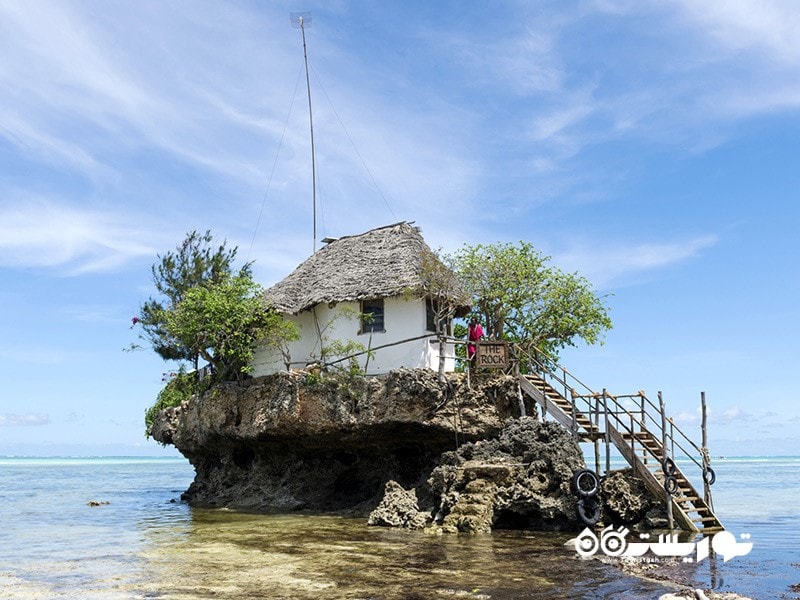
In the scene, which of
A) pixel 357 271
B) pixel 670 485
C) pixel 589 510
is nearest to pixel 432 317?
pixel 357 271

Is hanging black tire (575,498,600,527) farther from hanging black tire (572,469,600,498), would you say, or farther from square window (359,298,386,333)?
square window (359,298,386,333)

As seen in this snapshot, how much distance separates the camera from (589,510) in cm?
1789

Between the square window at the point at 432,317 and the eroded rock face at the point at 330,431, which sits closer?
the eroded rock face at the point at 330,431

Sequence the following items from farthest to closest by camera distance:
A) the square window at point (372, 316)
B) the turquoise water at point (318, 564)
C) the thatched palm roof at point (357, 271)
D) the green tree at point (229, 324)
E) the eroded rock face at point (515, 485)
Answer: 1. the green tree at point (229, 324)
2. the square window at point (372, 316)
3. the thatched palm roof at point (357, 271)
4. the eroded rock face at point (515, 485)
5. the turquoise water at point (318, 564)

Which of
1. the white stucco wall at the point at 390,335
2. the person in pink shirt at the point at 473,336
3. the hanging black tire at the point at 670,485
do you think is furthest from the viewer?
the white stucco wall at the point at 390,335

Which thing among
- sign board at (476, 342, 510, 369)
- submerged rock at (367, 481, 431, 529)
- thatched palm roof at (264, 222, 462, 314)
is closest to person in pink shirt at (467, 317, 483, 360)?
sign board at (476, 342, 510, 369)

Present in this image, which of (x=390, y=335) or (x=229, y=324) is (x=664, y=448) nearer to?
(x=390, y=335)

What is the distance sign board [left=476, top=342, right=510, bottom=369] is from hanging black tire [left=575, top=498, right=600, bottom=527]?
185 inches

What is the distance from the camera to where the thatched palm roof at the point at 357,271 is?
23.0m

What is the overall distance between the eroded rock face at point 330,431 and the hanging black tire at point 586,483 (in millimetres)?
3410

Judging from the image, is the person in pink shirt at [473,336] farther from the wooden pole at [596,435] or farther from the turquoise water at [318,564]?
the turquoise water at [318,564]

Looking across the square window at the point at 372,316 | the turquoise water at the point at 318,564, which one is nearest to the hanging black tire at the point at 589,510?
the turquoise water at the point at 318,564

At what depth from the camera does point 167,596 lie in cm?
1112

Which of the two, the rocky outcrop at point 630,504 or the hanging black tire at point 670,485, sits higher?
the hanging black tire at point 670,485
